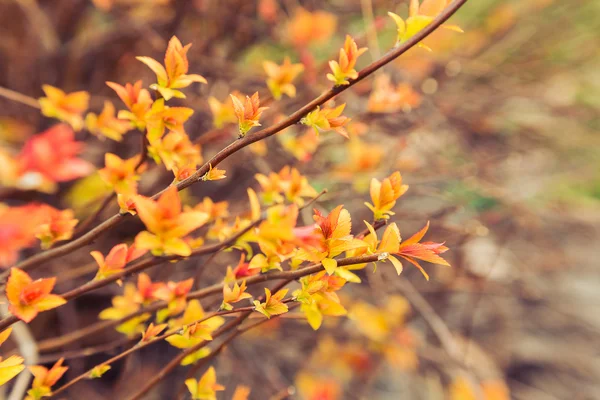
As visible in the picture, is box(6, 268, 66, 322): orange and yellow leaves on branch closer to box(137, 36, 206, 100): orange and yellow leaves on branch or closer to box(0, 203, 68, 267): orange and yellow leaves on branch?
box(0, 203, 68, 267): orange and yellow leaves on branch

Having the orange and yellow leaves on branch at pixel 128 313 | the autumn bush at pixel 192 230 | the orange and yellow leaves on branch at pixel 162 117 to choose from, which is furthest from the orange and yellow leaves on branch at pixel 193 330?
the orange and yellow leaves on branch at pixel 162 117

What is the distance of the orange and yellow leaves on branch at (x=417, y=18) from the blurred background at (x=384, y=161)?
43 centimetres

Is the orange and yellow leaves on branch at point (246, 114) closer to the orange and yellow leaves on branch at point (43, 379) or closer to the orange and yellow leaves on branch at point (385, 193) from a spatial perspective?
the orange and yellow leaves on branch at point (385, 193)

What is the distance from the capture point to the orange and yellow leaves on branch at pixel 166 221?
429 mm

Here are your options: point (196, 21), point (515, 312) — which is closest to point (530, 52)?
point (515, 312)

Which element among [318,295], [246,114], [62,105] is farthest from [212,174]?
[62,105]

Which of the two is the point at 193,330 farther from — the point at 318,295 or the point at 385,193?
the point at 385,193

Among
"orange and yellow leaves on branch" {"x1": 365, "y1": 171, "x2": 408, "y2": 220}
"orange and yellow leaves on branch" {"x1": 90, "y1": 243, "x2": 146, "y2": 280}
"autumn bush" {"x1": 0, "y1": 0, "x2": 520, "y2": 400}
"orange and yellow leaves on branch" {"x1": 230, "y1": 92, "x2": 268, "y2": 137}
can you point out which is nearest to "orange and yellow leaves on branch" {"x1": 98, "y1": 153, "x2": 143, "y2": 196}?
"autumn bush" {"x1": 0, "y1": 0, "x2": 520, "y2": 400}

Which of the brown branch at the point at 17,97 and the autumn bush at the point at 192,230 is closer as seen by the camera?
the autumn bush at the point at 192,230

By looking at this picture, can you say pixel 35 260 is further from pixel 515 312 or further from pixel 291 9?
pixel 515 312

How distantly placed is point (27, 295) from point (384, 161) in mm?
1172

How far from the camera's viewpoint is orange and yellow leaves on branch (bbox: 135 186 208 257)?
429mm

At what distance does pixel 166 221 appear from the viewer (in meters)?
0.44

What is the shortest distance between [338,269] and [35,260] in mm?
404
